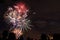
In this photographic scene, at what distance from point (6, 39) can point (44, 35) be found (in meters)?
4.51

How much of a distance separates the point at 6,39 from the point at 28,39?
95.2 inches

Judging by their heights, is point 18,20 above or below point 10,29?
above

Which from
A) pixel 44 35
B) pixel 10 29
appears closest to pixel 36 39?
pixel 44 35

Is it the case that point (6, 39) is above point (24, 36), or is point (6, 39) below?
above

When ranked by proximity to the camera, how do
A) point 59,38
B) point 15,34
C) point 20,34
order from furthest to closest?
point 20,34 < point 15,34 < point 59,38

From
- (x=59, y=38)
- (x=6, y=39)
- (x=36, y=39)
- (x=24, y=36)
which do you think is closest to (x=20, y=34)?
(x=24, y=36)

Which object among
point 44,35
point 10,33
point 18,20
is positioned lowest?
point 44,35

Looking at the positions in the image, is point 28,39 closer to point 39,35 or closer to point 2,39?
point 39,35

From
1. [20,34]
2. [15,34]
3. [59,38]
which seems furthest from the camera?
[20,34]

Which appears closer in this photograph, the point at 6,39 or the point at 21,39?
the point at 6,39

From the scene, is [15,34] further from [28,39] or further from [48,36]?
[48,36]

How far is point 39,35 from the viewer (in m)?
15.2

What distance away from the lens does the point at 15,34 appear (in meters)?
14.3

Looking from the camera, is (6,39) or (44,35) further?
(44,35)
